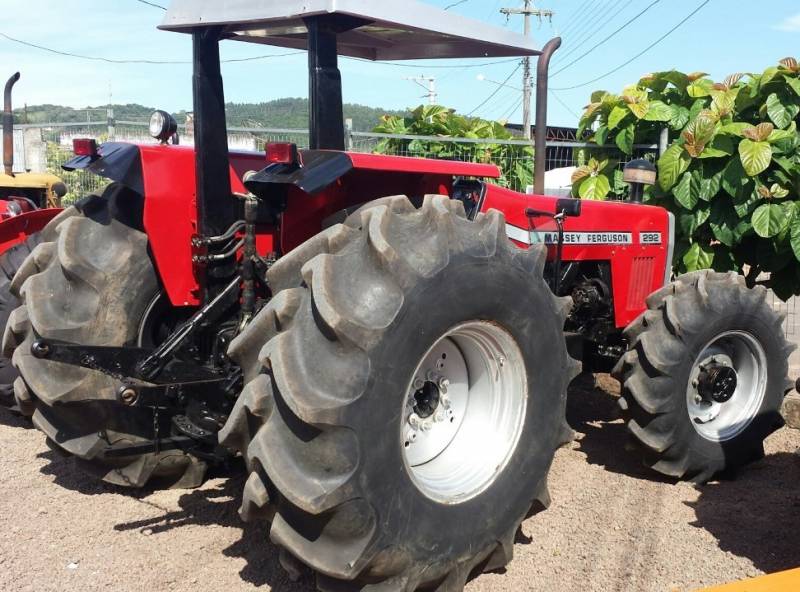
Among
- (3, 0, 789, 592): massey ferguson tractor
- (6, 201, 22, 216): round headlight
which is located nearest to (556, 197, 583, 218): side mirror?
(3, 0, 789, 592): massey ferguson tractor

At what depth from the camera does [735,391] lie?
479 centimetres

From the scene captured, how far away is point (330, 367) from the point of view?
2562 millimetres

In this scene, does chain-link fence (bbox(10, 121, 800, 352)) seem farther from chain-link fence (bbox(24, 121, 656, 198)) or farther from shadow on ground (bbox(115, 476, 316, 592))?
shadow on ground (bbox(115, 476, 316, 592))

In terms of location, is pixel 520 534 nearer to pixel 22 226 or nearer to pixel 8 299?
pixel 8 299

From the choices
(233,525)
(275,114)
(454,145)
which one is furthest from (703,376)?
(454,145)

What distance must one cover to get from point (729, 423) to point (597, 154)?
4146mm

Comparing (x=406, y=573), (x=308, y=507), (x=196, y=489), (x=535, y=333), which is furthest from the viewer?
(x=196, y=489)

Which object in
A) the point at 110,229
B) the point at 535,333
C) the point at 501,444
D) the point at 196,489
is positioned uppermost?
the point at 110,229

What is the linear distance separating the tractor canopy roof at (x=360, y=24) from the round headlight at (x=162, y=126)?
1.23 ft

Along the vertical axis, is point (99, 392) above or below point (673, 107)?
below

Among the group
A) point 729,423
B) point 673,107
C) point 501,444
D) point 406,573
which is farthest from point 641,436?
point 673,107

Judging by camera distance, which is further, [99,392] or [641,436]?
[641,436]

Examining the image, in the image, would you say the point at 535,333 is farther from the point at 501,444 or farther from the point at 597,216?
the point at 597,216

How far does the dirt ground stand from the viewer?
3.31 m
